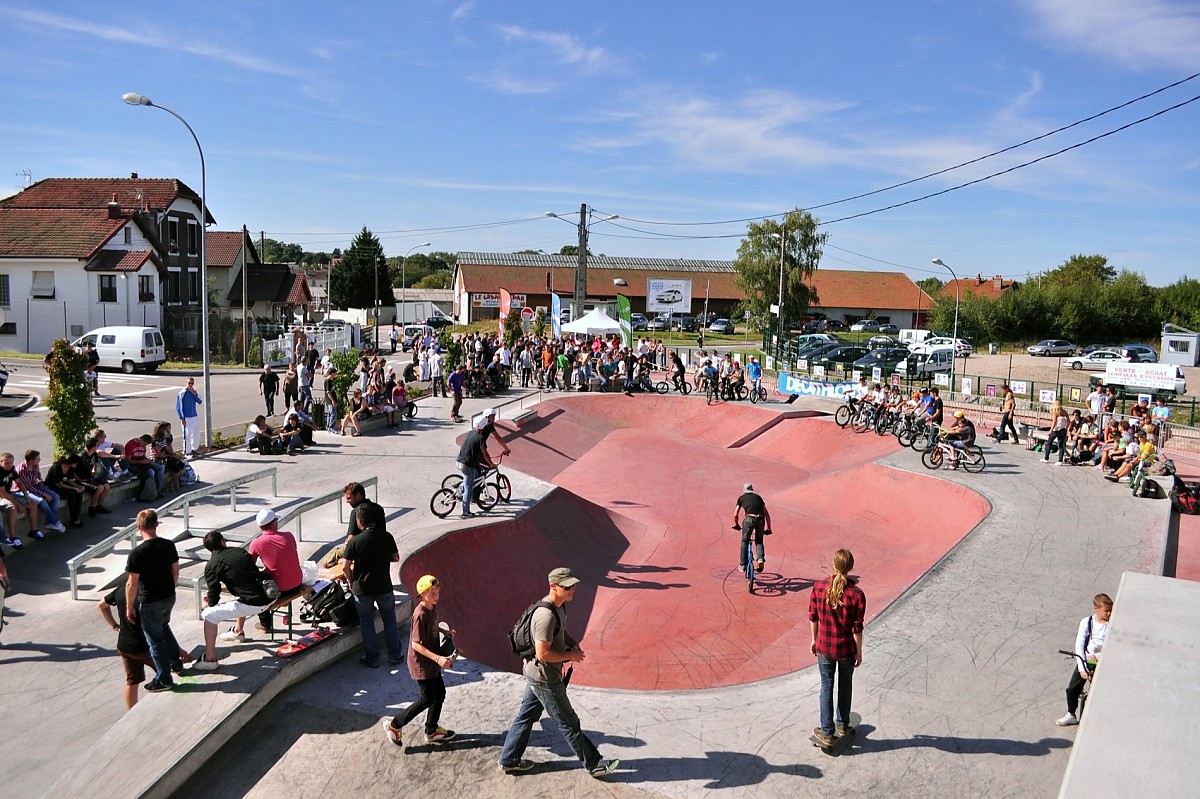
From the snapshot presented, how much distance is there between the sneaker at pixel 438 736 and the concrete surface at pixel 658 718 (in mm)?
93

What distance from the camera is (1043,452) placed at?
19.9 meters

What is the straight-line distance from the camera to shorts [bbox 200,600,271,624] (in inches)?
272

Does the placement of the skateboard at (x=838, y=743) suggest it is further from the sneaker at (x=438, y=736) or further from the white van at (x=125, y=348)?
the white van at (x=125, y=348)

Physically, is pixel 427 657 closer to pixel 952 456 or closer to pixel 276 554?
pixel 276 554

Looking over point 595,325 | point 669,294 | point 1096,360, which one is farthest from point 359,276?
point 1096,360

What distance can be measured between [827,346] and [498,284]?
3856cm

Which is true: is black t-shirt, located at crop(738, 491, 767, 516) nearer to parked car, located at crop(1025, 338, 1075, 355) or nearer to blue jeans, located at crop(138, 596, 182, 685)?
blue jeans, located at crop(138, 596, 182, 685)

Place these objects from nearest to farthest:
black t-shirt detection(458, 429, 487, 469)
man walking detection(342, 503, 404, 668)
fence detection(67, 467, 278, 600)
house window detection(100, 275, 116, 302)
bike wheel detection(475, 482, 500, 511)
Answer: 1. man walking detection(342, 503, 404, 668)
2. fence detection(67, 467, 278, 600)
3. black t-shirt detection(458, 429, 487, 469)
4. bike wheel detection(475, 482, 500, 511)
5. house window detection(100, 275, 116, 302)

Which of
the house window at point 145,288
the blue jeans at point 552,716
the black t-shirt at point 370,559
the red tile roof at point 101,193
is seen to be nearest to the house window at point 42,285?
the house window at point 145,288

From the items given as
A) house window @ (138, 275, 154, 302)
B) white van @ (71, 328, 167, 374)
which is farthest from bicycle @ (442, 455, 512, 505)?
house window @ (138, 275, 154, 302)

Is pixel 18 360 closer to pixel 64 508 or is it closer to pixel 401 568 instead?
pixel 64 508

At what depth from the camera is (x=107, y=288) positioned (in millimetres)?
38625

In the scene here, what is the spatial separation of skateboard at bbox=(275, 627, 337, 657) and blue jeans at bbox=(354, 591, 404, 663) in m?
0.31

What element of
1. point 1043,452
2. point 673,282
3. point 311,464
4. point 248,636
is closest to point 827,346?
point 673,282
